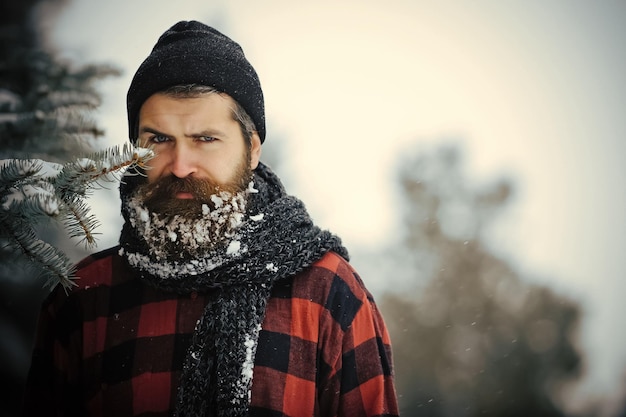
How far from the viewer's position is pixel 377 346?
62.5 inches

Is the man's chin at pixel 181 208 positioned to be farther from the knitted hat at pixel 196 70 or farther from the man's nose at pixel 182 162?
the knitted hat at pixel 196 70

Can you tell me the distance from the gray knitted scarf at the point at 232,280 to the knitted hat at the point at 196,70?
1.14 ft

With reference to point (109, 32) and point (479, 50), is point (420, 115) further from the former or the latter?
point (109, 32)

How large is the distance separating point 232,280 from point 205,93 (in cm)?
70

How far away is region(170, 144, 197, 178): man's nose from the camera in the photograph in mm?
1537

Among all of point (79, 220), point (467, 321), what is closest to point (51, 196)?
point (79, 220)

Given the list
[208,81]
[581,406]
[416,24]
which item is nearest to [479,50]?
[416,24]

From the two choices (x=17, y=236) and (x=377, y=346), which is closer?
(x=17, y=236)

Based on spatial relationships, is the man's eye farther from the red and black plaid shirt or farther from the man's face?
the red and black plaid shirt

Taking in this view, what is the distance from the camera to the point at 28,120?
5.04 feet

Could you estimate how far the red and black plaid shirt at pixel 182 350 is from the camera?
59.6 inches

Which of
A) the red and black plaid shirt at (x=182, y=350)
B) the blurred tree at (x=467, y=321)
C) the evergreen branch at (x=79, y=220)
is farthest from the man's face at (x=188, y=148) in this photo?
the blurred tree at (x=467, y=321)

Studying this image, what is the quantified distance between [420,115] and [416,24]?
16.4 feet

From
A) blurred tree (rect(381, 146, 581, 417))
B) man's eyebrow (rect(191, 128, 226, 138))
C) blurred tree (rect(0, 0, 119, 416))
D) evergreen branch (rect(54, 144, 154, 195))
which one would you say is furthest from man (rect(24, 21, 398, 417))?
blurred tree (rect(381, 146, 581, 417))
